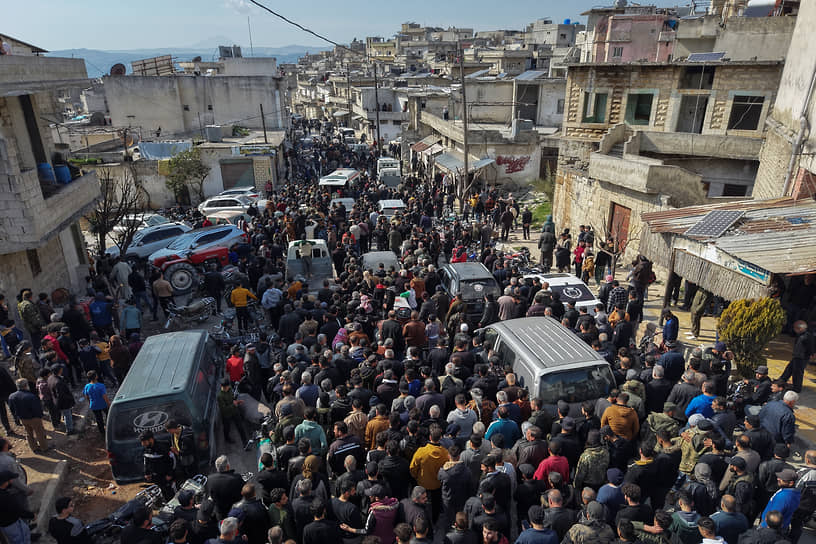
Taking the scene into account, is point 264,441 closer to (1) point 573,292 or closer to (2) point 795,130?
(1) point 573,292

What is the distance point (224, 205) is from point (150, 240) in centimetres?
Answer: 709

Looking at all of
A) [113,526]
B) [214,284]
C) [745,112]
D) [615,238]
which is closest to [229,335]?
[214,284]

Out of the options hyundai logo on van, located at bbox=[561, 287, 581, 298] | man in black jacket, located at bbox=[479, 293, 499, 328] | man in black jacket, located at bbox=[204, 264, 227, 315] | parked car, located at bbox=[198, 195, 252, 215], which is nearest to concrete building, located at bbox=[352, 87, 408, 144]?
parked car, located at bbox=[198, 195, 252, 215]

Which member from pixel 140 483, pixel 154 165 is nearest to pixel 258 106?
pixel 154 165

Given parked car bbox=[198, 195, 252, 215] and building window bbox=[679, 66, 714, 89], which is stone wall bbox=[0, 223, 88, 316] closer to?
parked car bbox=[198, 195, 252, 215]

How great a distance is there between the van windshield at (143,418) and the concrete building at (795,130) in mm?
13294

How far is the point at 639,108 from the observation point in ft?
70.8

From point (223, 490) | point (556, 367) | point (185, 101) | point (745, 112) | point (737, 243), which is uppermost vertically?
point (745, 112)

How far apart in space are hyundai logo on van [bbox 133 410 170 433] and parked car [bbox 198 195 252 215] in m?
17.9

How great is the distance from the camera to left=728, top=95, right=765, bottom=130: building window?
19328 mm

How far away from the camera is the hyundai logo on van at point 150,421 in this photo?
6777 millimetres

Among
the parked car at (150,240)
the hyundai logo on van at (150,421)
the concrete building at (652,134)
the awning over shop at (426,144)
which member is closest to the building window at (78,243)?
the parked car at (150,240)

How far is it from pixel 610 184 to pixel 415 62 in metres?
76.0

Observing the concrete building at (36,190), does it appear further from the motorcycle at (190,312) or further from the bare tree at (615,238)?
the bare tree at (615,238)
